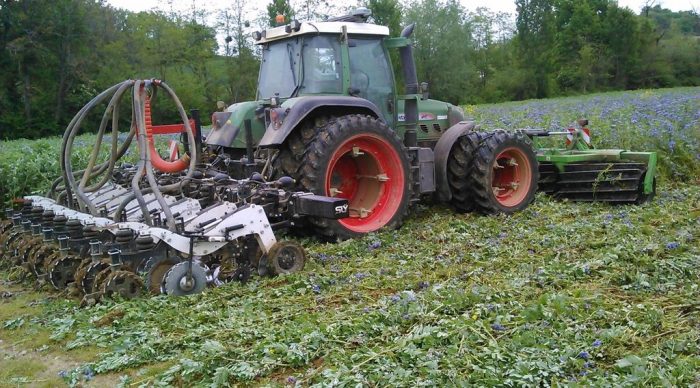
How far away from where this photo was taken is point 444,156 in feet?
24.0

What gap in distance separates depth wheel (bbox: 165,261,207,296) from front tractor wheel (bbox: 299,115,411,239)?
1612mm

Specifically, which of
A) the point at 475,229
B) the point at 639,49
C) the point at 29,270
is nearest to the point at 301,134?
the point at 475,229

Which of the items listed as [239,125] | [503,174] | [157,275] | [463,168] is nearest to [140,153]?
[157,275]

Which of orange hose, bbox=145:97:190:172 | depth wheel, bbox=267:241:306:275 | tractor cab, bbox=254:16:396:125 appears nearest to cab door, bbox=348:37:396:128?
tractor cab, bbox=254:16:396:125

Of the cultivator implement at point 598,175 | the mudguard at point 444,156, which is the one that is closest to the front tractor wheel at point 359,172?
the mudguard at point 444,156

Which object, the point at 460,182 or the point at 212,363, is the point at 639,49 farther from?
the point at 212,363

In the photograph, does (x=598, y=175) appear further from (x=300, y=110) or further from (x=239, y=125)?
(x=239, y=125)

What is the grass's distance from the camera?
3.12m

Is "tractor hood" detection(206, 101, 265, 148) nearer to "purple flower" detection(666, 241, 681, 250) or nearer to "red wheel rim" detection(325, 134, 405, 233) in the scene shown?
"red wheel rim" detection(325, 134, 405, 233)

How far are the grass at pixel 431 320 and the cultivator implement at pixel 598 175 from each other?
67.2 inches

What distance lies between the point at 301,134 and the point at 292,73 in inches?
38.2

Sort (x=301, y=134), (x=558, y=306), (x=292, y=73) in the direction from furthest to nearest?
(x=292, y=73), (x=301, y=134), (x=558, y=306)

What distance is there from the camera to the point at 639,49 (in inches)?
1893

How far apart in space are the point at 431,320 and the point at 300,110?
304 centimetres
